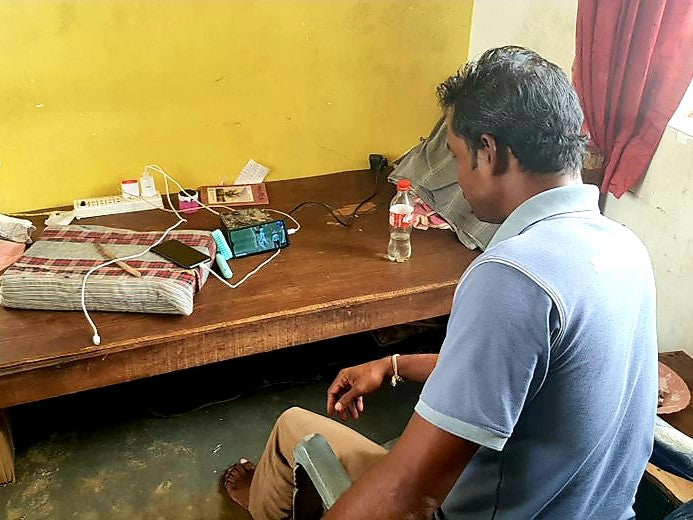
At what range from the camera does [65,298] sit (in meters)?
1.60

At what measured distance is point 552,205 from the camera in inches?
37.2

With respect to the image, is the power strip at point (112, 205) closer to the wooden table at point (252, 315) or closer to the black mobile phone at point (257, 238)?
the wooden table at point (252, 315)

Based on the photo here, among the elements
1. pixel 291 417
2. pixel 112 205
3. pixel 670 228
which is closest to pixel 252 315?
pixel 291 417

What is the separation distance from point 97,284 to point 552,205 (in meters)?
1.09

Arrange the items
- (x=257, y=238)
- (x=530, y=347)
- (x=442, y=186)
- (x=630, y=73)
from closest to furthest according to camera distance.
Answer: (x=530, y=347) < (x=630, y=73) < (x=257, y=238) < (x=442, y=186)

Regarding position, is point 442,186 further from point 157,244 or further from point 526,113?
point 526,113

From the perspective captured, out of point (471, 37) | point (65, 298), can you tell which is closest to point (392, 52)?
point (471, 37)

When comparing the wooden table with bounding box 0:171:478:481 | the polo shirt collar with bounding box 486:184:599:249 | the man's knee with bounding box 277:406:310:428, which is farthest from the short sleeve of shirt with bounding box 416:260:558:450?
the wooden table with bounding box 0:171:478:481

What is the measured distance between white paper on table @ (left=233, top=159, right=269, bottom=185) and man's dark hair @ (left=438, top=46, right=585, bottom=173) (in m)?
1.40

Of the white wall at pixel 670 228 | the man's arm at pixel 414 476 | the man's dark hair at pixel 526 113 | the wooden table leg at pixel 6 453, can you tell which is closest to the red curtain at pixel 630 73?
the white wall at pixel 670 228

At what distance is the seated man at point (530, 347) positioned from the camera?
0.81 meters

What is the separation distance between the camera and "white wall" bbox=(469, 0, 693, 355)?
1.74m

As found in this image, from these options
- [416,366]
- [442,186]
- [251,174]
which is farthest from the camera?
[251,174]

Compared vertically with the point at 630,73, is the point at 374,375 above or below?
below
